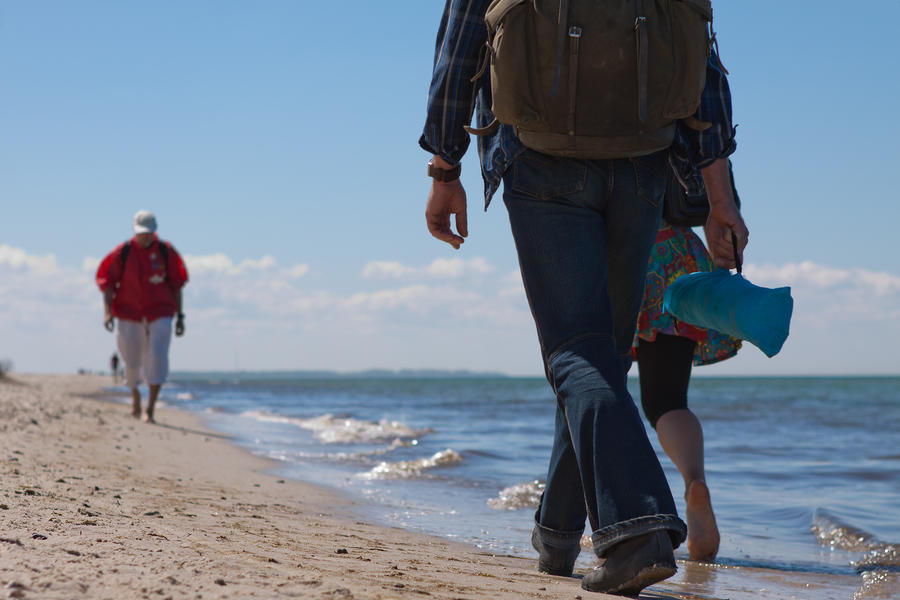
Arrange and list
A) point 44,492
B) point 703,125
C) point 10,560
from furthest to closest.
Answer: point 44,492 → point 703,125 → point 10,560

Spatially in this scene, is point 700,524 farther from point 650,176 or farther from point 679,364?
point 650,176

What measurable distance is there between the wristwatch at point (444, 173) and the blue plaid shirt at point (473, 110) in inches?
1.3

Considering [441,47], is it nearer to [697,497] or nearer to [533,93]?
[533,93]

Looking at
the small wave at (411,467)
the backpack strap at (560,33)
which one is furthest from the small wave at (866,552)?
the small wave at (411,467)

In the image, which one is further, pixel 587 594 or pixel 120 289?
pixel 120 289

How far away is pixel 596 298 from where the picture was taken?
6.81 feet

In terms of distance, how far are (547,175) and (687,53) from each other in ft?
1.40

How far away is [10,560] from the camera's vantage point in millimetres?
1820

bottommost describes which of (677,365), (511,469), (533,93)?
(511,469)

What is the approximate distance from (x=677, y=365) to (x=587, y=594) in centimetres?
149

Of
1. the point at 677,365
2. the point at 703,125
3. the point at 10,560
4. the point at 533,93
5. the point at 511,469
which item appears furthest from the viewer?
the point at 511,469

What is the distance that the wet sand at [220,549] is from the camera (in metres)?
1.81

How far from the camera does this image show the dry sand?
180 centimetres

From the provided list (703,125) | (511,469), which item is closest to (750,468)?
(511,469)
